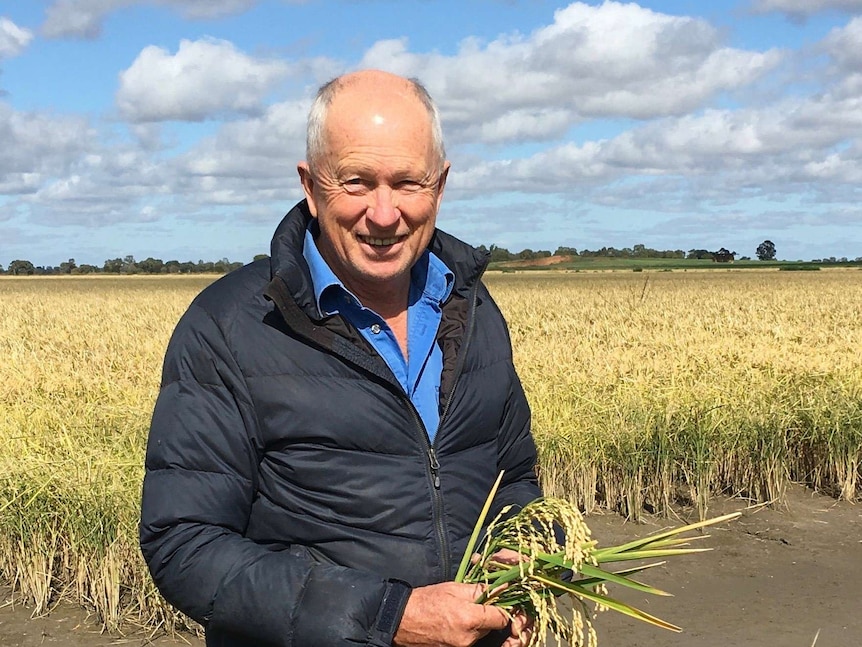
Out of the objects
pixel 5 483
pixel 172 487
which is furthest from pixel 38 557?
pixel 172 487

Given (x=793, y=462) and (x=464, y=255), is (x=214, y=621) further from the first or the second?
(x=793, y=462)

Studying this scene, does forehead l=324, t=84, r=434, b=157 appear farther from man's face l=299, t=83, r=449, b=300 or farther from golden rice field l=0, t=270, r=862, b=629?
golden rice field l=0, t=270, r=862, b=629

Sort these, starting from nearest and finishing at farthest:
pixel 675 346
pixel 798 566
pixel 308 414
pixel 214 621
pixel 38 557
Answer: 1. pixel 214 621
2. pixel 308 414
3. pixel 38 557
4. pixel 798 566
5. pixel 675 346

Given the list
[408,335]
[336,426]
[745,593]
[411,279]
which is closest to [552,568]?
[336,426]

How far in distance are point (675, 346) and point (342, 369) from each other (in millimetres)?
9637

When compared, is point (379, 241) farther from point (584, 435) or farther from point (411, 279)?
point (584, 435)

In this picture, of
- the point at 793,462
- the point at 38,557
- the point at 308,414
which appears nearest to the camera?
the point at 308,414

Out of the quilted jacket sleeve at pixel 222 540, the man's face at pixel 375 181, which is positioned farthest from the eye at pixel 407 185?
the quilted jacket sleeve at pixel 222 540

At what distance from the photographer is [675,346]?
444 inches

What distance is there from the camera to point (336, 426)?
7.04 ft

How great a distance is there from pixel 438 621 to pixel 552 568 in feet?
0.99

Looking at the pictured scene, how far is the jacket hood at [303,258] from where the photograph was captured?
2182 mm

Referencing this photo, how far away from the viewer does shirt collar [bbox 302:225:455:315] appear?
2.27 metres

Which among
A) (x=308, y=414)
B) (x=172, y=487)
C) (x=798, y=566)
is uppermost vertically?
(x=308, y=414)
